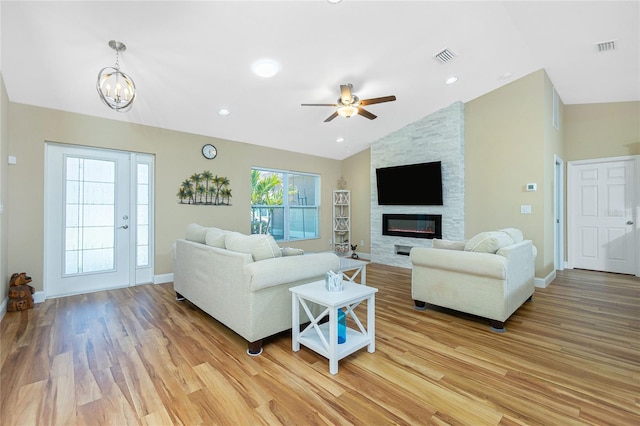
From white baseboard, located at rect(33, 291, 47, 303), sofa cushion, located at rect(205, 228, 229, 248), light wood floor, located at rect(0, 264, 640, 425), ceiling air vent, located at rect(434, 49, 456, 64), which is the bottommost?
light wood floor, located at rect(0, 264, 640, 425)

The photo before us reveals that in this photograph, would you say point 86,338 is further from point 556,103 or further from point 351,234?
point 556,103

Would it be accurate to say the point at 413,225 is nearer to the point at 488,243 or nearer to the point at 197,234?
the point at 488,243

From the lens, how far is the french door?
149 inches

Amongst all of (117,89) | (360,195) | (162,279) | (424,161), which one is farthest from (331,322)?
(360,195)

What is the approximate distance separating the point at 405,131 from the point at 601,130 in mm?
3265

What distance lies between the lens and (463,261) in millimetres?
2896

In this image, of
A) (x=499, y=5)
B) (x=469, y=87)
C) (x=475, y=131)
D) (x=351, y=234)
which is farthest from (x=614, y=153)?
(x=351, y=234)

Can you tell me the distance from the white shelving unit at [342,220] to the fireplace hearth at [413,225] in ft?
3.88

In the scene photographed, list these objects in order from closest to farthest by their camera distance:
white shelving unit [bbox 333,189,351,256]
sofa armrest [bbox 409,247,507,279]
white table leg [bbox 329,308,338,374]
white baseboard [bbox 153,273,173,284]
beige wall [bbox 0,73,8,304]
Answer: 1. white table leg [bbox 329,308,338,374]
2. sofa armrest [bbox 409,247,507,279]
3. beige wall [bbox 0,73,8,304]
4. white baseboard [bbox 153,273,173,284]
5. white shelving unit [bbox 333,189,351,256]

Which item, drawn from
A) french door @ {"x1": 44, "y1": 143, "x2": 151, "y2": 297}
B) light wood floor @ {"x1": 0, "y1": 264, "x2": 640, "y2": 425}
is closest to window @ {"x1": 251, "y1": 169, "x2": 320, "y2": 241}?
french door @ {"x1": 44, "y1": 143, "x2": 151, "y2": 297}

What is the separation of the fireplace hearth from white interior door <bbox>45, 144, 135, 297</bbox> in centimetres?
455

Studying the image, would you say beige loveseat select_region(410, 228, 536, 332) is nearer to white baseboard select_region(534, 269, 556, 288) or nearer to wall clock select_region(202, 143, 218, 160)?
white baseboard select_region(534, 269, 556, 288)

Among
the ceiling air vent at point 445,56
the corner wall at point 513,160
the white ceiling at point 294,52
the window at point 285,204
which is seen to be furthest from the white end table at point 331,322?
the window at point 285,204

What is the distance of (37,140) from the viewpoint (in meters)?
3.60
